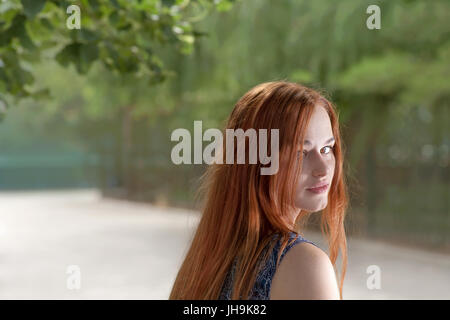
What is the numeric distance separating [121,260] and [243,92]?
300cm

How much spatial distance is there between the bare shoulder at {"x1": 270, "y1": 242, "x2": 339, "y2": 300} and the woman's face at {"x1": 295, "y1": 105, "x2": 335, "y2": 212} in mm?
137

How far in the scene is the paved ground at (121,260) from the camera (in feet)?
19.0

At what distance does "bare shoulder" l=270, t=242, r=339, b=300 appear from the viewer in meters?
0.82

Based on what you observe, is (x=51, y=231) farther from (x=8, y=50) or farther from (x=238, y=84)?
(x=8, y=50)

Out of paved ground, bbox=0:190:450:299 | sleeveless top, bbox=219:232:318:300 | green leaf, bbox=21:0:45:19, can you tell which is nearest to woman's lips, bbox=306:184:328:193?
sleeveless top, bbox=219:232:318:300

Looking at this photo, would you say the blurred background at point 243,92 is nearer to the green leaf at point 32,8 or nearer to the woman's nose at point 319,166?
the green leaf at point 32,8

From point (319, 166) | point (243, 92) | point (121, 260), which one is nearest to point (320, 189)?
point (319, 166)

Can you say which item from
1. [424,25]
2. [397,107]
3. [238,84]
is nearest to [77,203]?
[238,84]

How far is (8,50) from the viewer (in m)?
1.99

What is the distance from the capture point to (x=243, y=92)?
8.69 meters

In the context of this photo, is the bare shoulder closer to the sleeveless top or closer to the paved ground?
the sleeveless top

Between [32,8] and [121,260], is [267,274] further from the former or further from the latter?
[121,260]

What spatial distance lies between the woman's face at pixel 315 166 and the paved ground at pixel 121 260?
4009 millimetres

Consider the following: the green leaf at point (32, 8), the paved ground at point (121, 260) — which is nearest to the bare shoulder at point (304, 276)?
the green leaf at point (32, 8)
